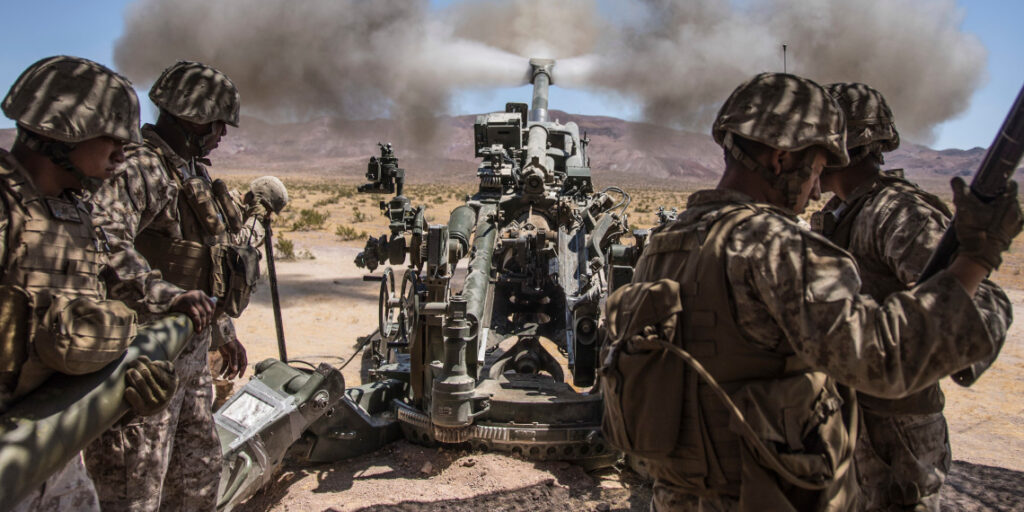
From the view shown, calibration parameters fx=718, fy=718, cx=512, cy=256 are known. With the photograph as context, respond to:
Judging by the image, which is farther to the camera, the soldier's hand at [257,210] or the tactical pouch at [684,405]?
the soldier's hand at [257,210]

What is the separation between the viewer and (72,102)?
236cm

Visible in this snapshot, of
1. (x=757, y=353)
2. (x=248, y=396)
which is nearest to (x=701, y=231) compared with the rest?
(x=757, y=353)

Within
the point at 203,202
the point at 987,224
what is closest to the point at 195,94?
the point at 203,202

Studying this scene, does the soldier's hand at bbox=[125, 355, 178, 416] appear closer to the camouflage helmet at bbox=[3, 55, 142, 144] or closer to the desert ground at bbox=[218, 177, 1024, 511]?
the camouflage helmet at bbox=[3, 55, 142, 144]

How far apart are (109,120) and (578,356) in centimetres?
394

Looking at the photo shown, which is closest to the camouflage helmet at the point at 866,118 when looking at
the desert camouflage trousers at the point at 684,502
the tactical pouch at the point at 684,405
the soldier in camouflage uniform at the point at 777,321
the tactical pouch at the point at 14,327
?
the soldier in camouflage uniform at the point at 777,321

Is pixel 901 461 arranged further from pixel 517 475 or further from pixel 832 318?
pixel 517 475

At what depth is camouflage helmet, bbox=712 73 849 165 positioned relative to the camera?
2.04 meters

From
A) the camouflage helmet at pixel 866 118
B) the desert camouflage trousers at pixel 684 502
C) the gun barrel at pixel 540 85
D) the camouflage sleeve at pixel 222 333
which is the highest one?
the gun barrel at pixel 540 85

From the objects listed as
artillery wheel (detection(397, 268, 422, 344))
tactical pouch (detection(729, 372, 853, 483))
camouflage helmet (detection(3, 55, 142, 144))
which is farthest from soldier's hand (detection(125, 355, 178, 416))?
artillery wheel (detection(397, 268, 422, 344))

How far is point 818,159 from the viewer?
6.98 feet

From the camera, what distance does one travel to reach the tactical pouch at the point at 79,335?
2074mm

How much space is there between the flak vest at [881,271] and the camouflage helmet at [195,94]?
2816 mm

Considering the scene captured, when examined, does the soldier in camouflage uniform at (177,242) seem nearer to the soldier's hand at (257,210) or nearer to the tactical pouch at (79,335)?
the tactical pouch at (79,335)
